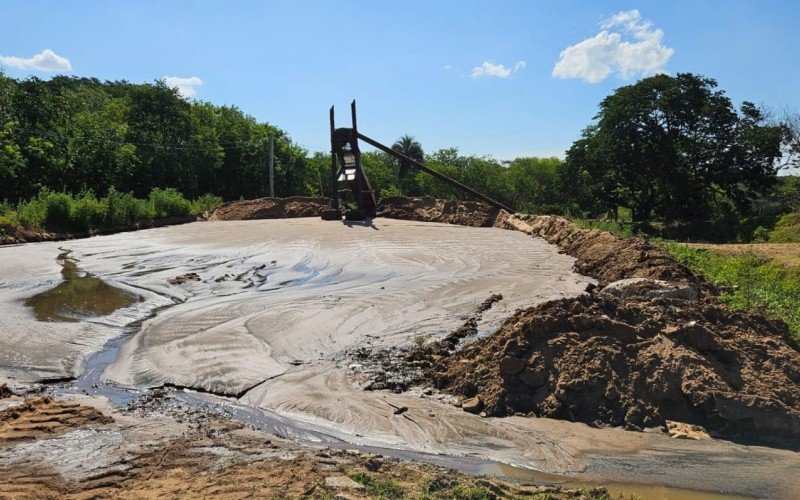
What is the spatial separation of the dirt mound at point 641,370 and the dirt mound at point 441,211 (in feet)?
52.8

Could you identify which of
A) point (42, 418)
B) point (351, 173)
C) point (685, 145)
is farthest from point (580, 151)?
point (42, 418)

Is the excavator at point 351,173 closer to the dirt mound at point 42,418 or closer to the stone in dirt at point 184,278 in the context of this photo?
the stone in dirt at point 184,278

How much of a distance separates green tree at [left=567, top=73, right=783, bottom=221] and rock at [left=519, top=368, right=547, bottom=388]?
25.5 meters

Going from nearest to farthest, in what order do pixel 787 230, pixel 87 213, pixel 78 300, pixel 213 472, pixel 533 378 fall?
pixel 213 472, pixel 533 378, pixel 78 300, pixel 87 213, pixel 787 230

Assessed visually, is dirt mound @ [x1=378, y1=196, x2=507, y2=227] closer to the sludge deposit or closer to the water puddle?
the sludge deposit

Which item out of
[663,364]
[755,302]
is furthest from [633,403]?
[755,302]

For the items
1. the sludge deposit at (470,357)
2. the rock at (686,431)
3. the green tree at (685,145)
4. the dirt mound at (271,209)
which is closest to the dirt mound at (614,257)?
the sludge deposit at (470,357)

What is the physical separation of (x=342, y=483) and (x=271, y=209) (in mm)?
21617

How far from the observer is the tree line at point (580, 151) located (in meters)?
24.7

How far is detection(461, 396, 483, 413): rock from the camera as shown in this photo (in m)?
5.19

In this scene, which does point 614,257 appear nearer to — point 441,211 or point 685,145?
point 441,211

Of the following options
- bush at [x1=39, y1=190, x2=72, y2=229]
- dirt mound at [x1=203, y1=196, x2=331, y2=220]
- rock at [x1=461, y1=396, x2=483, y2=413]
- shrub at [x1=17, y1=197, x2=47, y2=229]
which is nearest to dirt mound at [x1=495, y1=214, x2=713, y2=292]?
rock at [x1=461, y1=396, x2=483, y2=413]

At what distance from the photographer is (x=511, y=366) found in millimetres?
5449

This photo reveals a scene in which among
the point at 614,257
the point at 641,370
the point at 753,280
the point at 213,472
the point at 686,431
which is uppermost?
the point at 614,257
